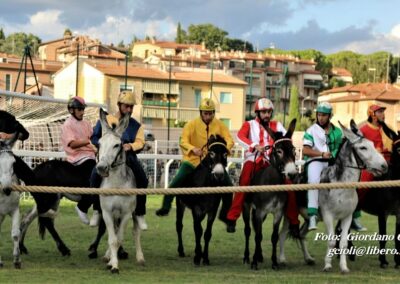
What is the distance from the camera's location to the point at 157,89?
87.8m

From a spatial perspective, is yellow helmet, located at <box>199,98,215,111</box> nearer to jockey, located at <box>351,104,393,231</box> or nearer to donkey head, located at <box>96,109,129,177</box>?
donkey head, located at <box>96,109,129,177</box>

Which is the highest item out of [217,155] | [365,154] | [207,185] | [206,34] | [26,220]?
[206,34]

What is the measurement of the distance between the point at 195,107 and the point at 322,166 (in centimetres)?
7704

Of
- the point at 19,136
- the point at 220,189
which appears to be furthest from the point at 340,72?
the point at 220,189

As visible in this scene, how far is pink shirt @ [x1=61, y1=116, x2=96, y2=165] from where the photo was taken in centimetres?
1284

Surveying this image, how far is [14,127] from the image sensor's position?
39.7 feet

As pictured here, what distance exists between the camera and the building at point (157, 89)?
82.4m

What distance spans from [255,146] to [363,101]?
3668 inches

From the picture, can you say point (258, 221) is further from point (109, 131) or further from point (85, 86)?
point (85, 86)

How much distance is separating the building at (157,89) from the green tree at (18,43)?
4985 cm

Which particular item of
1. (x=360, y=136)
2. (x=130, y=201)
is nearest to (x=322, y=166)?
(x=360, y=136)

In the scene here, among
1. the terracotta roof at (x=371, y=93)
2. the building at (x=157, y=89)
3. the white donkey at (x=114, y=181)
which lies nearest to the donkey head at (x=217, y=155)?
the white donkey at (x=114, y=181)

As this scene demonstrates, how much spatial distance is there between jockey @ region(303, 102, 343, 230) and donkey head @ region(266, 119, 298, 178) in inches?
29.2

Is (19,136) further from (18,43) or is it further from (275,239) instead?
(18,43)
